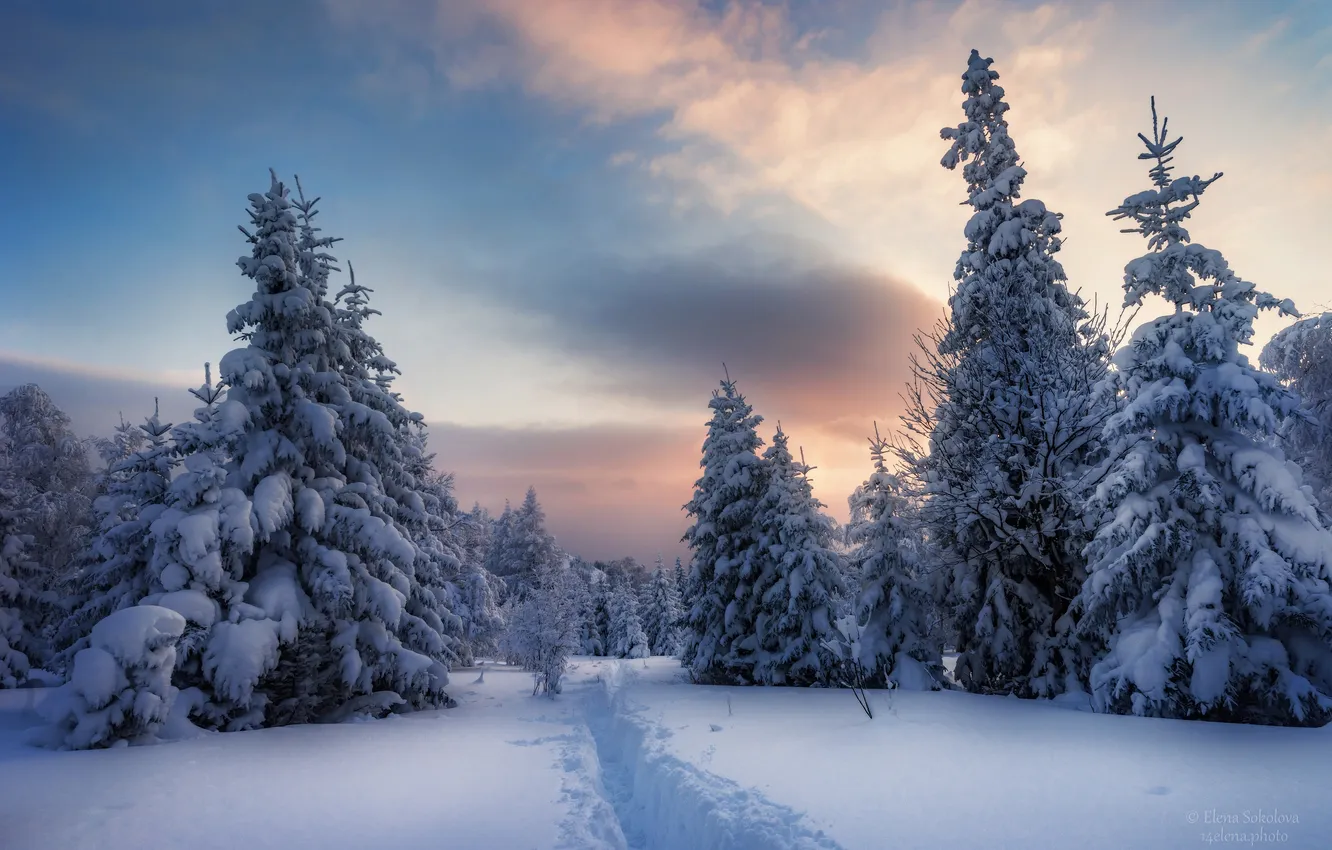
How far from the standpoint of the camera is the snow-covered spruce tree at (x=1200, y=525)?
10273mm

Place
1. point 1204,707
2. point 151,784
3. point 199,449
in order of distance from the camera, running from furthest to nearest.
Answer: point 199,449
point 1204,707
point 151,784

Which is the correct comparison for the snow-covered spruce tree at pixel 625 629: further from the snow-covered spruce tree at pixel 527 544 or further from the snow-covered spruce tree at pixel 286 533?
the snow-covered spruce tree at pixel 286 533

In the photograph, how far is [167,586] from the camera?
1384 cm

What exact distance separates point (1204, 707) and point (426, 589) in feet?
60.9

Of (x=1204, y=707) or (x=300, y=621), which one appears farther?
(x=300, y=621)

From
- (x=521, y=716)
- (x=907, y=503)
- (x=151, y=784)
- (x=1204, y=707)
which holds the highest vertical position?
(x=907, y=503)

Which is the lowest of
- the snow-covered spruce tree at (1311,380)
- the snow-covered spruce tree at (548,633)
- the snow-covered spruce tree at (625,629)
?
the snow-covered spruce tree at (625,629)

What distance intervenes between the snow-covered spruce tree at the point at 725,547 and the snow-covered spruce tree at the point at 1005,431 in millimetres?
6725

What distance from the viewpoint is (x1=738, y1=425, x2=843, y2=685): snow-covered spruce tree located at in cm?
2184

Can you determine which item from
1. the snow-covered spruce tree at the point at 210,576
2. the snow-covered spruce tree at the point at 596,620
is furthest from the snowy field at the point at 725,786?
the snow-covered spruce tree at the point at 596,620

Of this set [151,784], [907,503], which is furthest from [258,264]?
[907,503]

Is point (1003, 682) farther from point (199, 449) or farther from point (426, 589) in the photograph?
point (199, 449)

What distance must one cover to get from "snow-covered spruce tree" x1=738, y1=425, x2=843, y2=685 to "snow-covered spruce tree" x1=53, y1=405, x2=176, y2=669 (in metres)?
17.9

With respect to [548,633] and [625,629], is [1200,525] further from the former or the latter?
[625,629]
